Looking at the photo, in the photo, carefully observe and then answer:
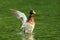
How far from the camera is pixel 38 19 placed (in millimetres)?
14109

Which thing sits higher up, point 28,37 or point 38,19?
point 38,19

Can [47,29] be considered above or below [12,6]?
below

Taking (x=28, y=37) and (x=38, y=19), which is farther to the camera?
(x=38, y=19)

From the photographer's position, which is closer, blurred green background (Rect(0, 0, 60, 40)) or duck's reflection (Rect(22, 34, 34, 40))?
duck's reflection (Rect(22, 34, 34, 40))

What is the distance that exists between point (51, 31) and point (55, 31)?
150mm

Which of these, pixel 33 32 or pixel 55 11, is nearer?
pixel 33 32

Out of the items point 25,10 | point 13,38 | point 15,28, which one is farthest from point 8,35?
point 25,10

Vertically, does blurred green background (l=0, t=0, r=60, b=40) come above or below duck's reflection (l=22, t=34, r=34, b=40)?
above

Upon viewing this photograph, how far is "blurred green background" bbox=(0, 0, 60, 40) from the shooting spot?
11134mm

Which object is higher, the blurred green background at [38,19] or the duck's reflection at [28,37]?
the blurred green background at [38,19]

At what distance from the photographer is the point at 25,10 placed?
16531mm

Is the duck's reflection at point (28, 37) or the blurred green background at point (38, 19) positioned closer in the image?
the duck's reflection at point (28, 37)

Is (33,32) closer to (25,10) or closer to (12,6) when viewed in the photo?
(25,10)

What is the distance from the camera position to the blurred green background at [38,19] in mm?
11134
